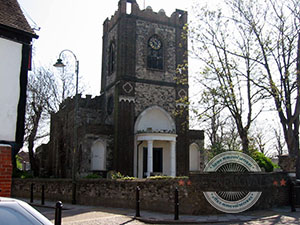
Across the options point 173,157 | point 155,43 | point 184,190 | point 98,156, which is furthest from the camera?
point 155,43

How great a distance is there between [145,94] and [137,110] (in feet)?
5.42

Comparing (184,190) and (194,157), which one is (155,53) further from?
(184,190)

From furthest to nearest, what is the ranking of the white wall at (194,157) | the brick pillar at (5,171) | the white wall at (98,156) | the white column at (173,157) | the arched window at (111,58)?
1. the arched window at (111,58)
2. the white wall at (194,157)
3. the white column at (173,157)
4. the white wall at (98,156)
5. the brick pillar at (5,171)

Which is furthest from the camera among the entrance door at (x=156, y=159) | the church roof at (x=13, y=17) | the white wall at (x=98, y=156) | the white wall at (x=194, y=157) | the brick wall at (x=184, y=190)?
the white wall at (x=194, y=157)

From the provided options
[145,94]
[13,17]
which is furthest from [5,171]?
[145,94]

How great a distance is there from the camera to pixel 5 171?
9.08 m

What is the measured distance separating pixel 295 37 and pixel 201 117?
20.2 ft

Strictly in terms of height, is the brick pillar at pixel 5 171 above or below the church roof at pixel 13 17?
below

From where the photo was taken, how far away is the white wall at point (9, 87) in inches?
385

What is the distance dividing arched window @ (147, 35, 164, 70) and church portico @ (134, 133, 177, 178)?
6.83 meters

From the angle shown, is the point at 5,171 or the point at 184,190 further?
the point at 184,190

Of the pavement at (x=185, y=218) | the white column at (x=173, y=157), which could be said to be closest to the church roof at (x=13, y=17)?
the pavement at (x=185, y=218)

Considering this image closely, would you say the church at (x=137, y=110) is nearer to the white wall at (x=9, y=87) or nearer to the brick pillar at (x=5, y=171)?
the white wall at (x=9, y=87)

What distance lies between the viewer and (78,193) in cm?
1817
